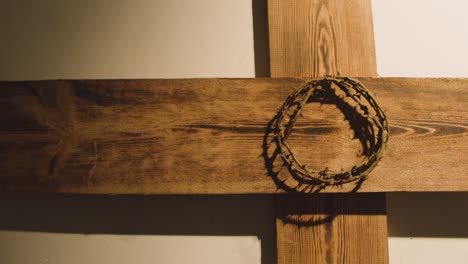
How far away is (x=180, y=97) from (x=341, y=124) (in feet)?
1.36

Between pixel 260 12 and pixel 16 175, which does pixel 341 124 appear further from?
pixel 16 175

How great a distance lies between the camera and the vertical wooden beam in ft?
2.53

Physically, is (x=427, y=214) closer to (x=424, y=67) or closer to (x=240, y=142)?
(x=424, y=67)

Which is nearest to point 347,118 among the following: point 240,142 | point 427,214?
point 240,142

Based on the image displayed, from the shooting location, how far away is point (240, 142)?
77 cm

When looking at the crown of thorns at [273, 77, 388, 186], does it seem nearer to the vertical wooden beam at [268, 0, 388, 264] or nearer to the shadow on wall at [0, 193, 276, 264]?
the vertical wooden beam at [268, 0, 388, 264]

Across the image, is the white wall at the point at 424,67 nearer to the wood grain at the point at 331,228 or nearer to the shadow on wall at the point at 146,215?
the wood grain at the point at 331,228

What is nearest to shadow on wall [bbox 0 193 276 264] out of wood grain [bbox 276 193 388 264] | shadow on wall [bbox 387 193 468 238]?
wood grain [bbox 276 193 388 264]

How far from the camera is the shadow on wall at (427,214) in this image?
0.87 m

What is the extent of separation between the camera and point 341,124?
776 mm

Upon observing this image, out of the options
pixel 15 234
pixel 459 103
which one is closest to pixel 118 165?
pixel 15 234

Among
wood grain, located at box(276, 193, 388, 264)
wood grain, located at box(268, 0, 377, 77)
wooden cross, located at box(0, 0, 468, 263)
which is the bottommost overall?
wood grain, located at box(276, 193, 388, 264)

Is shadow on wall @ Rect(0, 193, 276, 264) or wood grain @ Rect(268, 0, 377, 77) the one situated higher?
wood grain @ Rect(268, 0, 377, 77)

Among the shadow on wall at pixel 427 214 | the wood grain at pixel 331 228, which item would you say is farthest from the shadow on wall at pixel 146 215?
the shadow on wall at pixel 427 214
